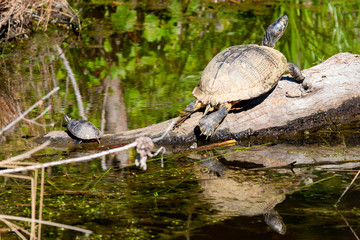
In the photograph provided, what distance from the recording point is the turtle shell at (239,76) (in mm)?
4301

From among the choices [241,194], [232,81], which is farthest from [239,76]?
[241,194]

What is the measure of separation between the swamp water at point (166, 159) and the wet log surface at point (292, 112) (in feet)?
0.46

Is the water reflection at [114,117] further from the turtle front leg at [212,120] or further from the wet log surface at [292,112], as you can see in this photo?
the turtle front leg at [212,120]

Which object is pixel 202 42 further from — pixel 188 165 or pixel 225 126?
pixel 188 165

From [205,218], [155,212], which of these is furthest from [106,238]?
[205,218]

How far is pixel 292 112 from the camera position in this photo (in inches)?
172

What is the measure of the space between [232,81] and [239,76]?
8 centimetres

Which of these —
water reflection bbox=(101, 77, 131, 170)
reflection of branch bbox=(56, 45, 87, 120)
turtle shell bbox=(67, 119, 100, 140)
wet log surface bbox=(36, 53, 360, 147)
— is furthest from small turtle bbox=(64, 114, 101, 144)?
reflection of branch bbox=(56, 45, 87, 120)

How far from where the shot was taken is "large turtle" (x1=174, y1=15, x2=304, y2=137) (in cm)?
428

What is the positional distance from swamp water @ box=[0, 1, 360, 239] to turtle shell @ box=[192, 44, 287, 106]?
1.46 feet

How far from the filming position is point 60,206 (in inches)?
122

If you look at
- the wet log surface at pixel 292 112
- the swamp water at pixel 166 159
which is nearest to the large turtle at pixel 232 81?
the wet log surface at pixel 292 112

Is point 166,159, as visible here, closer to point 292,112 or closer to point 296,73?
point 292,112

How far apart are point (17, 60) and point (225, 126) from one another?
152 inches
